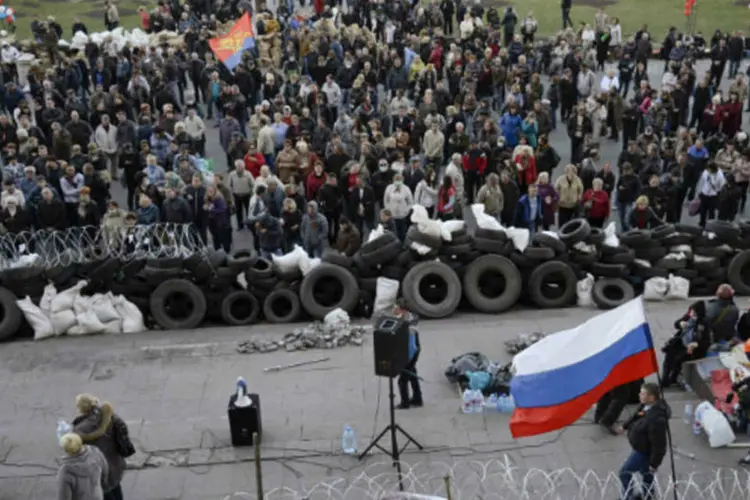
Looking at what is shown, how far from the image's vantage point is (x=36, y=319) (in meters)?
14.3

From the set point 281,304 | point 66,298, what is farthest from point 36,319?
point 281,304

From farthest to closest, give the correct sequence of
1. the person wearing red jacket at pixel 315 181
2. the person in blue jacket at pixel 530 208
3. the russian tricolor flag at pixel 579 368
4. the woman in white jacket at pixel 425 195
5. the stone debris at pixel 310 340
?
the person wearing red jacket at pixel 315 181, the woman in white jacket at pixel 425 195, the person in blue jacket at pixel 530 208, the stone debris at pixel 310 340, the russian tricolor flag at pixel 579 368

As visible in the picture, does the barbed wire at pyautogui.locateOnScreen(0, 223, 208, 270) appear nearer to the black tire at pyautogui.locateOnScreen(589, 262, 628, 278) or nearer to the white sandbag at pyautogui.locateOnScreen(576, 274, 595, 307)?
the white sandbag at pyautogui.locateOnScreen(576, 274, 595, 307)

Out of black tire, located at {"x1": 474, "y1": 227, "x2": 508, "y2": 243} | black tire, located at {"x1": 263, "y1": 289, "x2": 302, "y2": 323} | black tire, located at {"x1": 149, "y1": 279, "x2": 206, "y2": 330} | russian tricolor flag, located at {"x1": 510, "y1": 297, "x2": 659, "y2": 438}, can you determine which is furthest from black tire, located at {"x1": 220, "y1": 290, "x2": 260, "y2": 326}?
russian tricolor flag, located at {"x1": 510, "y1": 297, "x2": 659, "y2": 438}

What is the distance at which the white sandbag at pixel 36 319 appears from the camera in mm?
14320

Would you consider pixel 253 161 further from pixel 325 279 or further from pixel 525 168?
pixel 525 168

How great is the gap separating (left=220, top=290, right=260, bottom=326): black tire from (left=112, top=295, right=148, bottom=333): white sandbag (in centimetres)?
129

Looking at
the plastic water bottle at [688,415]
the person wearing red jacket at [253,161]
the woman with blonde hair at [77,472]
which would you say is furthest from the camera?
the person wearing red jacket at [253,161]

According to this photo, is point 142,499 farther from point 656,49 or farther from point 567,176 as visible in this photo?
point 656,49

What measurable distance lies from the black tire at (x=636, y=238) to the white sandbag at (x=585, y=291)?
825 millimetres

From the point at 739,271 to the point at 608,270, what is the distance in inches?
82.2

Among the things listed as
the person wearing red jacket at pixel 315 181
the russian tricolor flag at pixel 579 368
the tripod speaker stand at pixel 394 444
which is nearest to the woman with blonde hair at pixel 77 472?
the tripod speaker stand at pixel 394 444

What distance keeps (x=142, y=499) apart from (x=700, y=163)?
1184cm

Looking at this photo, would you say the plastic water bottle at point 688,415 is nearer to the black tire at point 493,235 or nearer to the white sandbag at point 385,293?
the black tire at point 493,235
